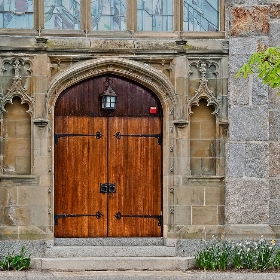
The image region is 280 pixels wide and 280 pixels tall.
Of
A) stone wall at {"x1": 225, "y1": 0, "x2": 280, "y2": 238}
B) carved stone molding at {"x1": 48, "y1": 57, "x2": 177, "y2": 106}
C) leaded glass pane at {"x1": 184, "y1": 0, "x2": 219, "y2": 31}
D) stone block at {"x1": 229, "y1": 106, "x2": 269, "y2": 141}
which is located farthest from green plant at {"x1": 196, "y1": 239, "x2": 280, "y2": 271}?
leaded glass pane at {"x1": 184, "y1": 0, "x2": 219, "y2": 31}

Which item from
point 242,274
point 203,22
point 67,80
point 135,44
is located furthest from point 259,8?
point 242,274

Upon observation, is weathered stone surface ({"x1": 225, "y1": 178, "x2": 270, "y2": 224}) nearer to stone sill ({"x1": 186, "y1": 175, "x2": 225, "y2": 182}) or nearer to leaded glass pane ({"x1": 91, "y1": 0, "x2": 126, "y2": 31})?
stone sill ({"x1": 186, "y1": 175, "x2": 225, "y2": 182})

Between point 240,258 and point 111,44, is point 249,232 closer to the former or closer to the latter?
point 240,258

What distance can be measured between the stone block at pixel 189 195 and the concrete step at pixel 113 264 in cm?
115

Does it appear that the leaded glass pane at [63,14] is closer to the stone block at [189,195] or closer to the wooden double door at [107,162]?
the wooden double door at [107,162]

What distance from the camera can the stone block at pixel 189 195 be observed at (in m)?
16.6

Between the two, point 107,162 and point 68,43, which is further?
point 107,162

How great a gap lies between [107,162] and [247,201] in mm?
2457

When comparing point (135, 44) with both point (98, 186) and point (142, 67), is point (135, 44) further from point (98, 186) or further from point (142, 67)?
point (98, 186)

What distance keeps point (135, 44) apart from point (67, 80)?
130 cm

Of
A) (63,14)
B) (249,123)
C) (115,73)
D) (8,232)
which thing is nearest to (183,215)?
(249,123)

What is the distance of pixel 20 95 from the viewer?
1623cm

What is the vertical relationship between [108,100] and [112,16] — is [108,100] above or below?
below

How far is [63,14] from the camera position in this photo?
16.6 meters
